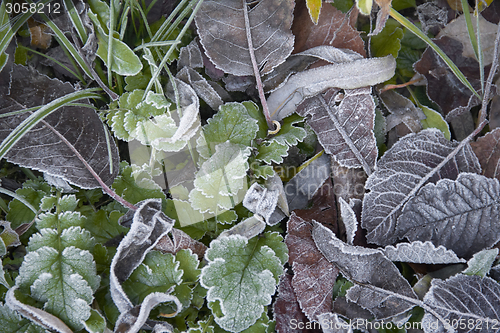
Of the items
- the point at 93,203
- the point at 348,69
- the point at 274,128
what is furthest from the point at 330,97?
the point at 93,203

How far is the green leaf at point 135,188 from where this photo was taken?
125 cm

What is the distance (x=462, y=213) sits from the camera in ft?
3.97

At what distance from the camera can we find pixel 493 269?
1.22 meters

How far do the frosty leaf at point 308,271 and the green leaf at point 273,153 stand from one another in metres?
0.21

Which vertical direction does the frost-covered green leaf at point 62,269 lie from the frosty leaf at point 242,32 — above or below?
below

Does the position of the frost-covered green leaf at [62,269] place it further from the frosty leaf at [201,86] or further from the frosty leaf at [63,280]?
the frosty leaf at [201,86]

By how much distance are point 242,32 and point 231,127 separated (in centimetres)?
33

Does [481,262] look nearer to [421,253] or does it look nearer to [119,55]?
[421,253]

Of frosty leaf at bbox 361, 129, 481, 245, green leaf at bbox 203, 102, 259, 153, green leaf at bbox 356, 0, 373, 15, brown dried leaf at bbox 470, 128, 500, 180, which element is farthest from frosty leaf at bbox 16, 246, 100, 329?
brown dried leaf at bbox 470, 128, 500, 180

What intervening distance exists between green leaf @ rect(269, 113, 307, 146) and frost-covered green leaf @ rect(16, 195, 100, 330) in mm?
696

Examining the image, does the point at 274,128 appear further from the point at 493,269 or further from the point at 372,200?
the point at 493,269

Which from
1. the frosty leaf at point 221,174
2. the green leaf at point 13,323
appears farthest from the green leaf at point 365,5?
the green leaf at point 13,323

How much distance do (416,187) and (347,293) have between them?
43 centimetres

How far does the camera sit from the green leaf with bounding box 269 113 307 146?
1223 mm
